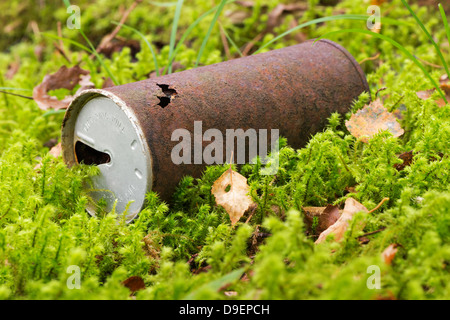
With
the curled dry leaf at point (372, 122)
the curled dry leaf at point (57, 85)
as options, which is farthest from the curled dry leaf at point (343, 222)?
the curled dry leaf at point (57, 85)

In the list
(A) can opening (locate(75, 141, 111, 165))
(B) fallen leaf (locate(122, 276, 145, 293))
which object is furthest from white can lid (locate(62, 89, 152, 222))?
(B) fallen leaf (locate(122, 276, 145, 293))

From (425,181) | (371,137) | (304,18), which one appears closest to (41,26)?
(304,18)

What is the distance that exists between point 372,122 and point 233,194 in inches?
35.5

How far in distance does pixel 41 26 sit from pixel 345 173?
16.0 feet

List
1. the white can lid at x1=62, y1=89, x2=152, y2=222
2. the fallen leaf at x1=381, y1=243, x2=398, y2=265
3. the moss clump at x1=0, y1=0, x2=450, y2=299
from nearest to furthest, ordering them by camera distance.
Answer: the moss clump at x1=0, y1=0, x2=450, y2=299 → the fallen leaf at x1=381, y1=243, x2=398, y2=265 → the white can lid at x1=62, y1=89, x2=152, y2=222

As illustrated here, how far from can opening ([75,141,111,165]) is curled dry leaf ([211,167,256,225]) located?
2.32ft

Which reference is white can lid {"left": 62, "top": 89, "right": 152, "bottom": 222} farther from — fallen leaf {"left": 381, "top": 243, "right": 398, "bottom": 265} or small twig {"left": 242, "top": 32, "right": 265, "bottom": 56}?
small twig {"left": 242, "top": 32, "right": 265, "bottom": 56}

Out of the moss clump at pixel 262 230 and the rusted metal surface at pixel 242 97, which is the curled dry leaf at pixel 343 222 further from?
the rusted metal surface at pixel 242 97

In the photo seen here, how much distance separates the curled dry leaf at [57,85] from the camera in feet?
9.51

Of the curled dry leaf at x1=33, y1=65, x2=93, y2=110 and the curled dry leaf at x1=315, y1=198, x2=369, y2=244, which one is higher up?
the curled dry leaf at x1=33, y1=65, x2=93, y2=110

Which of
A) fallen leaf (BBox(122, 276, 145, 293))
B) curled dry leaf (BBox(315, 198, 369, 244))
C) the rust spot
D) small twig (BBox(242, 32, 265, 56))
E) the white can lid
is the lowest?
fallen leaf (BBox(122, 276, 145, 293))

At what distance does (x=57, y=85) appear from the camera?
3.05 metres

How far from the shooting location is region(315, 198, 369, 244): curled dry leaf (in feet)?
5.26

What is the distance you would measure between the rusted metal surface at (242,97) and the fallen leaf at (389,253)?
939 millimetres
